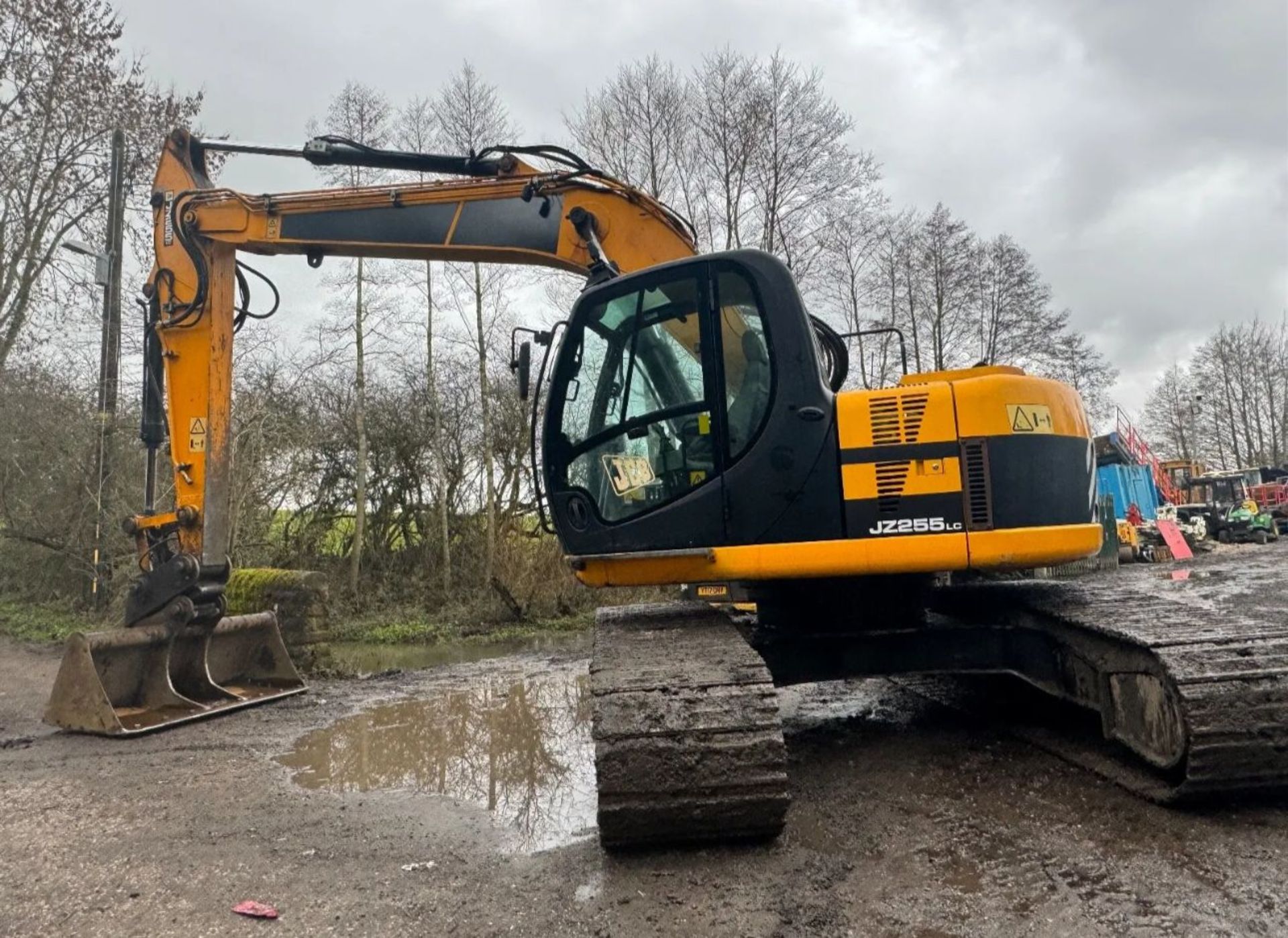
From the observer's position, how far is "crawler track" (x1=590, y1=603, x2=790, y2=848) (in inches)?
115

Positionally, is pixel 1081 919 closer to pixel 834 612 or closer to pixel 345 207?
pixel 834 612

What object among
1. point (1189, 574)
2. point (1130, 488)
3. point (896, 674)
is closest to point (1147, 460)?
point (1130, 488)

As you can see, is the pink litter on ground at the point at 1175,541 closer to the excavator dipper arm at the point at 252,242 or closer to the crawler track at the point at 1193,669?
the crawler track at the point at 1193,669

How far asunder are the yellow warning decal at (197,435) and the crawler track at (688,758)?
4.06m

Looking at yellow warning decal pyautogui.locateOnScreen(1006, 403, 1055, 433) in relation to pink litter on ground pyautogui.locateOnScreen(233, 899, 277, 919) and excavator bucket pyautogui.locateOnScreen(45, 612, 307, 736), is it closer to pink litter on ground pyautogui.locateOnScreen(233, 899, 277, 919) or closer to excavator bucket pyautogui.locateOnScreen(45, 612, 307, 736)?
pink litter on ground pyautogui.locateOnScreen(233, 899, 277, 919)

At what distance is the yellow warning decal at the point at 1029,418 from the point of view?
157 inches

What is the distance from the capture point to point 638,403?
170 inches

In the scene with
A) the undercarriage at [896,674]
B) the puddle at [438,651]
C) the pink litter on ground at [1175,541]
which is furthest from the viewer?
the pink litter on ground at [1175,541]

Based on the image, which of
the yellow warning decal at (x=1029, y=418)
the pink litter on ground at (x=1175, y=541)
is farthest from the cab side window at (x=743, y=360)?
the pink litter on ground at (x=1175, y=541)

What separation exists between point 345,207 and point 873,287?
17.2 metres

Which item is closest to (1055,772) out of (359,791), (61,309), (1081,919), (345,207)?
(1081,919)

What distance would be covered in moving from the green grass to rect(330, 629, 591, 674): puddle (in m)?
3.21

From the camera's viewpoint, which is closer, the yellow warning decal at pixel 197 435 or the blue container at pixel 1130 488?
the yellow warning decal at pixel 197 435

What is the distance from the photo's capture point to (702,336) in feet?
13.8
